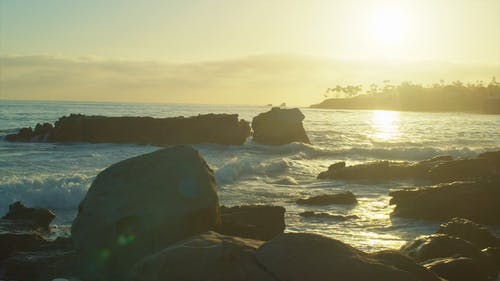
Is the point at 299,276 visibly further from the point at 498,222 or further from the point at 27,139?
the point at 27,139

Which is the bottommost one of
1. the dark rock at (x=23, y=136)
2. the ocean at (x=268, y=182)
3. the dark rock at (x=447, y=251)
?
the ocean at (x=268, y=182)

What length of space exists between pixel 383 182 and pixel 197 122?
2457 cm

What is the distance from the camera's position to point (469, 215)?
1311 centimetres

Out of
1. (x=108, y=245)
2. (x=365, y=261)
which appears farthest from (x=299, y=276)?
(x=108, y=245)

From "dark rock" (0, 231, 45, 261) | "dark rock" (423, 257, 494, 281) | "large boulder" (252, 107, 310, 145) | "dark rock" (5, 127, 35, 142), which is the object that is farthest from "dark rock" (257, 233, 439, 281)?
"dark rock" (5, 127, 35, 142)

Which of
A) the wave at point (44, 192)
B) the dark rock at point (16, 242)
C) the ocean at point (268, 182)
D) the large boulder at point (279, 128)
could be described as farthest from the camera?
the large boulder at point (279, 128)

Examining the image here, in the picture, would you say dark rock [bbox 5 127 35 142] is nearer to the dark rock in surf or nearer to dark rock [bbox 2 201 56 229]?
the dark rock in surf

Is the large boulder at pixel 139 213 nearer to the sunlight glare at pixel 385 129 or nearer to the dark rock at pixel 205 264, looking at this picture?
the dark rock at pixel 205 264

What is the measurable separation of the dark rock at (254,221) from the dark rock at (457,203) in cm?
546

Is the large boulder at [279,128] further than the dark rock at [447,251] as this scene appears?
Yes

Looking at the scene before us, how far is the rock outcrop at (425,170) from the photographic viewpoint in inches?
854

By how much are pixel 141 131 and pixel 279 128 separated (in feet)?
36.9

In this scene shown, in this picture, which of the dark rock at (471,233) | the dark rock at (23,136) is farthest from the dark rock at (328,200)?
the dark rock at (23,136)

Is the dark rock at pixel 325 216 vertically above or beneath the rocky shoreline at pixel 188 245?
beneath
